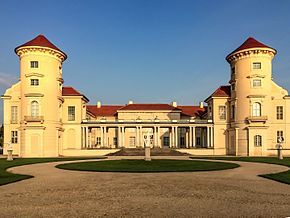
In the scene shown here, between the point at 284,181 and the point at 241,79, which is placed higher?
the point at 241,79

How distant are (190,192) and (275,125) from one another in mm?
36330

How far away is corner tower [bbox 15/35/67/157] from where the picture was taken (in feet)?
126

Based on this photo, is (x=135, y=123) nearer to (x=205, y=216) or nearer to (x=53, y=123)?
(x=53, y=123)

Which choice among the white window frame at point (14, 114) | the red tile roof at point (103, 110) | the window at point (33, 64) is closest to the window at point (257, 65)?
the red tile roof at point (103, 110)

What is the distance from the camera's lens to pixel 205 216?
7.22m

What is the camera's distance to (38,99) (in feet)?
128

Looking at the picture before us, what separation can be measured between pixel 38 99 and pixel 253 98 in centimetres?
2892

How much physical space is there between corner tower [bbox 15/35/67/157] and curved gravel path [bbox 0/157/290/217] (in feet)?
89.7

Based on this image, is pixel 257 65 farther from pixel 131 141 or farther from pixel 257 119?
pixel 131 141

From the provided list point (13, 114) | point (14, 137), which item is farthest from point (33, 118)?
point (14, 137)

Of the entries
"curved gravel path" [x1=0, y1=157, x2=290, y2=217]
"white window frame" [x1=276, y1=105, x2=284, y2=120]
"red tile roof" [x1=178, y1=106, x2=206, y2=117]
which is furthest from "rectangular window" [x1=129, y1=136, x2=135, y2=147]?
"curved gravel path" [x1=0, y1=157, x2=290, y2=217]

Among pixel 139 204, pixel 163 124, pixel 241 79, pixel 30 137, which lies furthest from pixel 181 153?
pixel 139 204

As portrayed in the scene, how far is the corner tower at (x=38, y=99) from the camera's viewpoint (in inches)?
1512

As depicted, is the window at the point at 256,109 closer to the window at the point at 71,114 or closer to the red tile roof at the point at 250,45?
the red tile roof at the point at 250,45
